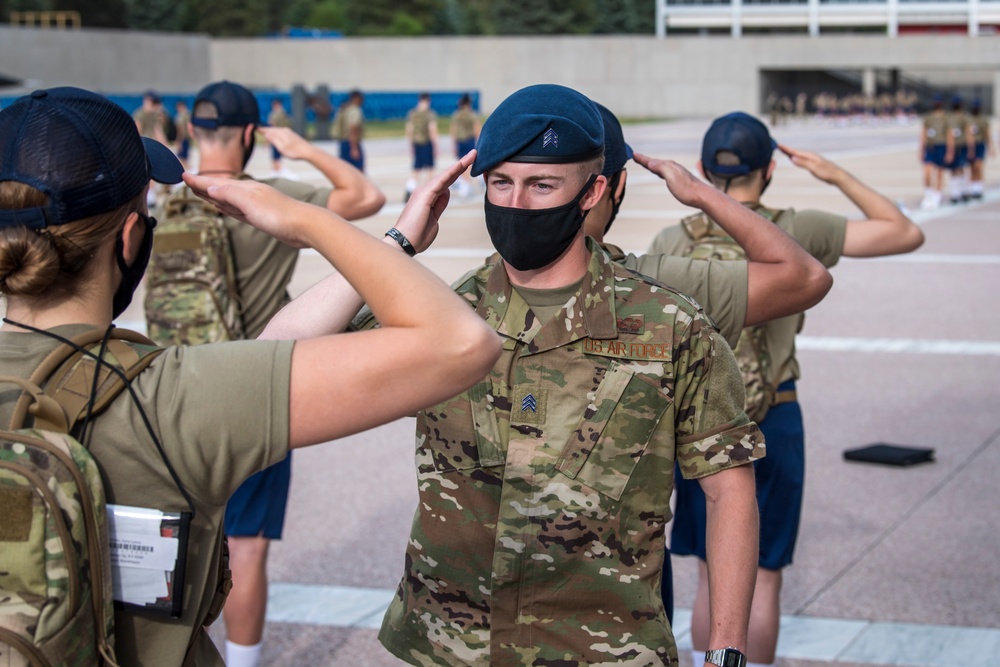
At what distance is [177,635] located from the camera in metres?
2.07

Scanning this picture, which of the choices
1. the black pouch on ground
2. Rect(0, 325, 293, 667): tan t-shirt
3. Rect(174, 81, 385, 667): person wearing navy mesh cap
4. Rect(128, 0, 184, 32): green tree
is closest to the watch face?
Rect(0, 325, 293, 667): tan t-shirt

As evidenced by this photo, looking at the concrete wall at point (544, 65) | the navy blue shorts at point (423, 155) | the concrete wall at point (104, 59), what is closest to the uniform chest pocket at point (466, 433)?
the navy blue shorts at point (423, 155)

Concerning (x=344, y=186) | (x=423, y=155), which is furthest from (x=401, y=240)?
(x=423, y=155)

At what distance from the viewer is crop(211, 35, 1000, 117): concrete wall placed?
228 ft

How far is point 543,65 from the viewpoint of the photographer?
228 feet

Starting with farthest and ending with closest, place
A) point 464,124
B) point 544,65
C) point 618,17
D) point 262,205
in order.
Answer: point 618,17 → point 544,65 → point 464,124 → point 262,205

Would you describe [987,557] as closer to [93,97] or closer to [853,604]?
[853,604]

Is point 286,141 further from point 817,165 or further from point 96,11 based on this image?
point 96,11

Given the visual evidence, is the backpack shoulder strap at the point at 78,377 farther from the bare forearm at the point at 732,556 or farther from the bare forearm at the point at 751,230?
the bare forearm at the point at 751,230

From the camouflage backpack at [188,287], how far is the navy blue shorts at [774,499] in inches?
68.4

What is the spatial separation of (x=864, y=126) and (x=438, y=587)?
63443 millimetres

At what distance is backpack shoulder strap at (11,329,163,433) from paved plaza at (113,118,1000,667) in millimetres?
2951

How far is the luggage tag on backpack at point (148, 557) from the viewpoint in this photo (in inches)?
75.7

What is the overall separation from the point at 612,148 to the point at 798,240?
4.32ft
